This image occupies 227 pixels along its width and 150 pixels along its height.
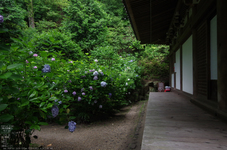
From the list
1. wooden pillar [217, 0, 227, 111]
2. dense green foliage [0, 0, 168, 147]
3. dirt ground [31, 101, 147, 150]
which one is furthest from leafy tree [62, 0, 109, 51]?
wooden pillar [217, 0, 227, 111]

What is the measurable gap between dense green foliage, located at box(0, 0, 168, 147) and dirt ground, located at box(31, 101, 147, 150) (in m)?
0.32

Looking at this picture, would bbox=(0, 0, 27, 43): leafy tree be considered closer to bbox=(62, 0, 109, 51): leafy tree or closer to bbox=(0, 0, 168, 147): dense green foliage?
bbox=(0, 0, 168, 147): dense green foliage

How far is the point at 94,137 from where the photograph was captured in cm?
341

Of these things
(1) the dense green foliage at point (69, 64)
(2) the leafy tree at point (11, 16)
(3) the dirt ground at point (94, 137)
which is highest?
(2) the leafy tree at point (11, 16)

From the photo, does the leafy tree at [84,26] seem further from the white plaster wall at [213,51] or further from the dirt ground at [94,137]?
the white plaster wall at [213,51]

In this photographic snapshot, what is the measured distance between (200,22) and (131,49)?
10046 mm

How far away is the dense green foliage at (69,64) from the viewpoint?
1.55 metres

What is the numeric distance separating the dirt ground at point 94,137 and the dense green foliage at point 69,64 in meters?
0.32

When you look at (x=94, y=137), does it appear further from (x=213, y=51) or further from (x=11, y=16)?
(x=11, y=16)

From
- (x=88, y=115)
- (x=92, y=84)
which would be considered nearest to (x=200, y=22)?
(x=92, y=84)

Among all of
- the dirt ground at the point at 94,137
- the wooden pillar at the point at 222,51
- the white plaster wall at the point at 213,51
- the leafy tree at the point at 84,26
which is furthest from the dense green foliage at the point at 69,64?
the white plaster wall at the point at 213,51

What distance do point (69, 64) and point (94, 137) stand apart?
5.45 ft

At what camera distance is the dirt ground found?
116 inches

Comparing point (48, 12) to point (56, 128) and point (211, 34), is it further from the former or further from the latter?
point (211, 34)
